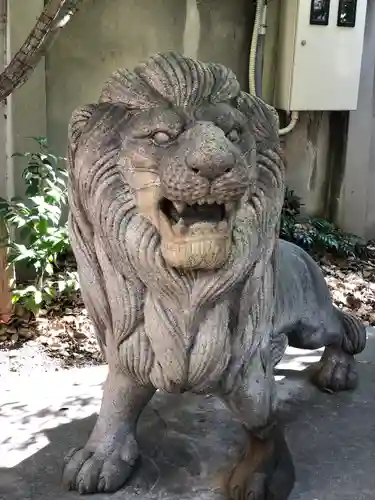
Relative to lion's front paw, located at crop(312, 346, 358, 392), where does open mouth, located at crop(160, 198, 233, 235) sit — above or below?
above

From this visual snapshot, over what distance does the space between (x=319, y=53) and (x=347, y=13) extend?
283 mm

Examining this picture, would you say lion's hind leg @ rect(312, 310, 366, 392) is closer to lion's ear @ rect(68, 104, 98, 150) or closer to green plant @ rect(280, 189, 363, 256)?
lion's ear @ rect(68, 104, 98, 150)

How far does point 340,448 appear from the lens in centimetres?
192

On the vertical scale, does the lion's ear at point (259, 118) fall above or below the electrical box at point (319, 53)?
below

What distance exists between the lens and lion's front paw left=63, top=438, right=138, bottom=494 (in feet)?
5.33

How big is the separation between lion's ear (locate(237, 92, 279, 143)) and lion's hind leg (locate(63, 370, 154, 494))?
2.05 ft

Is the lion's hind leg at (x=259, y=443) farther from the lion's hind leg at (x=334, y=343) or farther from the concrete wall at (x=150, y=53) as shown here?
the concrete wall at (x=150, y=53)

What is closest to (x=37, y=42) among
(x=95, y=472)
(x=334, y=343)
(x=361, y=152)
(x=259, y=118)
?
(x=259, y=118)

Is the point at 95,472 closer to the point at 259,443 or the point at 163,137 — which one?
the point at 259,443

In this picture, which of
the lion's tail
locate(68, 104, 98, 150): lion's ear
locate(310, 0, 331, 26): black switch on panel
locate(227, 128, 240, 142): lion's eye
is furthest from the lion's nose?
locate(310, 0, 331, 26): black switch on panel

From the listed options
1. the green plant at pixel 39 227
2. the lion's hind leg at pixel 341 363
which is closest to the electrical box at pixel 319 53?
the green plant at pixel 39 227

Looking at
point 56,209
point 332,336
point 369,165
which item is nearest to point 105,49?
point 56,209

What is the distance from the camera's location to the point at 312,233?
412cm

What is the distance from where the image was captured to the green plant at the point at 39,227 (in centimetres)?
304
